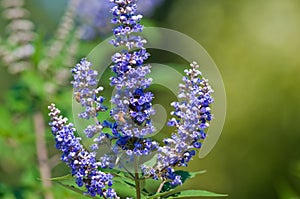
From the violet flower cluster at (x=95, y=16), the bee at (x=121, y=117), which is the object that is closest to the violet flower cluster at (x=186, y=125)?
the bee at (x=121, y=117)

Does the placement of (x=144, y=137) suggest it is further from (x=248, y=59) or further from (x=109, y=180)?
(x=248, y=59)

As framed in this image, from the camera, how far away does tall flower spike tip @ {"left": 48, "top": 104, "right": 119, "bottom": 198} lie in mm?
1591

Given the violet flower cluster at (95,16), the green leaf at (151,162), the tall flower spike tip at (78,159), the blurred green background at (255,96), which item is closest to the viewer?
the tall flower spike tip at (78,159)

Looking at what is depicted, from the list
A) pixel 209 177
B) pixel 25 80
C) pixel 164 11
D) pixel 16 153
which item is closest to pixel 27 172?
pixel 16 153

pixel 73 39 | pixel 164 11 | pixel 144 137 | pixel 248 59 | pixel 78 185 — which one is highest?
pixel 164 11

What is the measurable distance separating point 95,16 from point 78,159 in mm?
2216

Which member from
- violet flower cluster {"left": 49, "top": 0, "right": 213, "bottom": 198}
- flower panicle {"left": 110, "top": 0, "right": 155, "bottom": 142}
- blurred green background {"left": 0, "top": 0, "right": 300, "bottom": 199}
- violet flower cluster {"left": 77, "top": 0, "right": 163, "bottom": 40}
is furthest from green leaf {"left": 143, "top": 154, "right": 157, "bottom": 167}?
blurred green background {"left": 0, "top": 0, "right": 300, "bottom": 199}

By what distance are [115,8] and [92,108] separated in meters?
0.27

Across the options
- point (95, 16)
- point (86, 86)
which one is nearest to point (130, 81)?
point (86, 86)

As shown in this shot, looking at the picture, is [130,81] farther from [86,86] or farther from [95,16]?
[95,16]

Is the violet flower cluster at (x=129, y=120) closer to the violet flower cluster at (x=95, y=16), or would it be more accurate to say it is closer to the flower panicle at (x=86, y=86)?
the flower panicle at (x=86, y=86)

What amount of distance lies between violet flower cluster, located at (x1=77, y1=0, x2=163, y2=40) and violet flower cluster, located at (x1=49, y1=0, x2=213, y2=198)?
2.04 m

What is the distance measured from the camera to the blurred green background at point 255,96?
998 cm

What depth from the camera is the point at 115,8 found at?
1.64 metres
